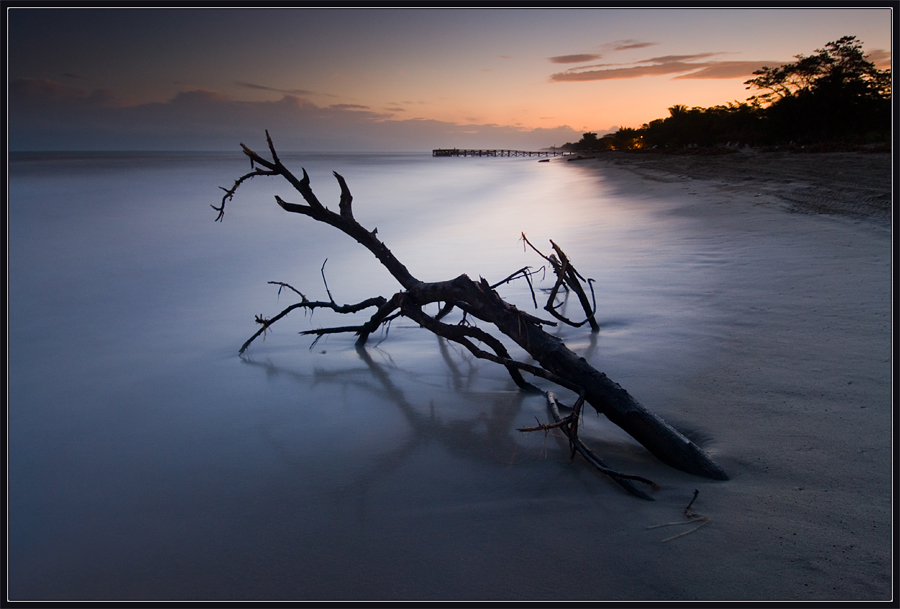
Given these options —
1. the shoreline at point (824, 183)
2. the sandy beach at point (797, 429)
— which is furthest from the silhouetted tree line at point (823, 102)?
the sandy beach at point (797, 429)

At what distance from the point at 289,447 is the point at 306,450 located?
0.09 m

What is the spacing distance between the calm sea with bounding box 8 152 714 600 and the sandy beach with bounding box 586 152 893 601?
0.27 metres

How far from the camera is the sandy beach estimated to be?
152 cm

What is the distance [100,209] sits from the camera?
1377 cm

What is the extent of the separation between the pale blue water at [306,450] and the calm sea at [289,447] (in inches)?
0.4

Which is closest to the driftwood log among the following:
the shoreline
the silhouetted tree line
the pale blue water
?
the pale blue water

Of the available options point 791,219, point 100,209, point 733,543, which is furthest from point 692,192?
point 100,209

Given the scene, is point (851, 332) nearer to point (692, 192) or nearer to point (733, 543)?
point (733, 543)

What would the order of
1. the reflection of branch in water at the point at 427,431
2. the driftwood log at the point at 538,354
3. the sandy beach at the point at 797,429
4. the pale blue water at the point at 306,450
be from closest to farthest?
the sandy beach at the point at 797,429, the pale blue water at the point at 306,450, the driftwood log at the point at 538,354, the reflection of branch in water at the point at 427,431

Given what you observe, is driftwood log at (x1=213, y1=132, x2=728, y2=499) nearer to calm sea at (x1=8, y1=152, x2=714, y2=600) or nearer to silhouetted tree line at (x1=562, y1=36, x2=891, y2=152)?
calm sea at (x1=8, y1=152, x2=714, y2=600)

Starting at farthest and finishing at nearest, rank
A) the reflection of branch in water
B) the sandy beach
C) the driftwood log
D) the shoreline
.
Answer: the shoreline
the reflection of branch in water
the driftwood log
the sandy beach

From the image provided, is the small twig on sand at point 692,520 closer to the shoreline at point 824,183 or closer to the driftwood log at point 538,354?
the driftwood log at point 538,354

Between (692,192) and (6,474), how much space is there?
40.8ft

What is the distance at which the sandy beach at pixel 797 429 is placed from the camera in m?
1.52
